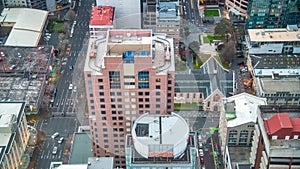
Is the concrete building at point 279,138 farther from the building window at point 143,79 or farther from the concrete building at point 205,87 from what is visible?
the concrete building at point 205,87

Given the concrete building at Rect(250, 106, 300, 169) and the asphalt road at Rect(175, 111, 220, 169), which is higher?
the concrete building at Rect(250, 106, 300, 169)

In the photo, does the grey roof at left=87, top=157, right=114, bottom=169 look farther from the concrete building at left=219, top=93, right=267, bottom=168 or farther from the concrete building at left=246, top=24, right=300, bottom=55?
the concrete building at left=246, top=24, right=300, bottom=55

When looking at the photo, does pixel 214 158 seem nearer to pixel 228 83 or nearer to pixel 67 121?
pixel 228 83

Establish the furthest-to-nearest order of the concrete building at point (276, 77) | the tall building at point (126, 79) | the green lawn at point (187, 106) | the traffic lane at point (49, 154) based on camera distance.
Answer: the green lawn at point (187, 106) < the concrete building at point (276, 77) < the traffic lane at point (49, 154) < the tall building at point (126, 79)

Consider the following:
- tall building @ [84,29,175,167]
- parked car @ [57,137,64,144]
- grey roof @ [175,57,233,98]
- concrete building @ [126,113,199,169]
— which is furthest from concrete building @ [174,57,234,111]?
concrete building @ [126,113,199,169]

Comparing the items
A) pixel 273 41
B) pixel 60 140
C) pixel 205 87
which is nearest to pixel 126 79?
pixel 60 140

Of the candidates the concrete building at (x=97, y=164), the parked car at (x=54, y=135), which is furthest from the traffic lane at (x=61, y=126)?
the concrete building at (x=97, y=164)

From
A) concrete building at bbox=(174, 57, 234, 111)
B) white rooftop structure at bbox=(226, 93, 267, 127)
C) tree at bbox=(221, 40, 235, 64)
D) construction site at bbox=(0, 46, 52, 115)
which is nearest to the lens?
white rooftop structure at bbox=(226, 93, 267, 127)
